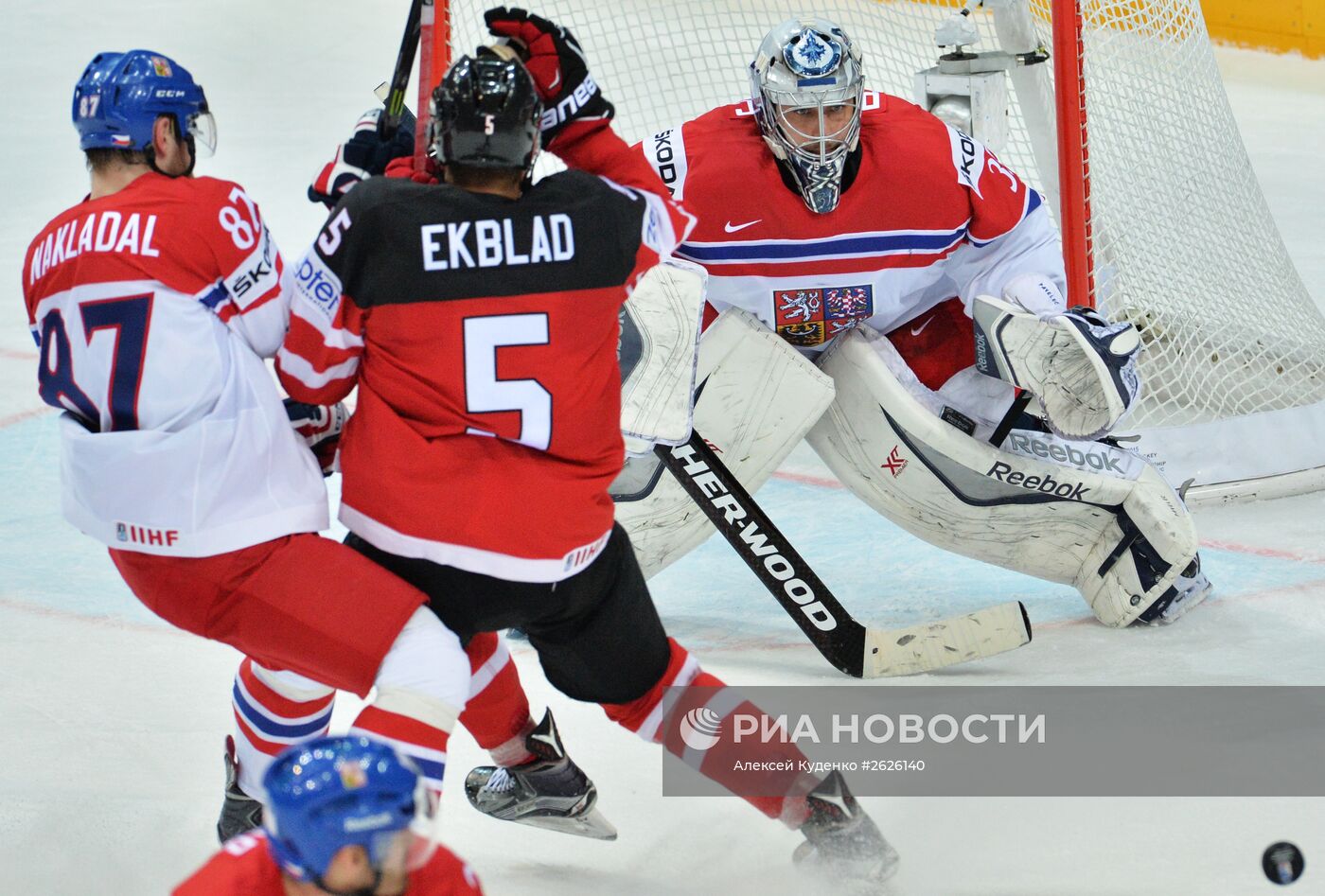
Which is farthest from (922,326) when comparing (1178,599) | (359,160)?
(359,160)

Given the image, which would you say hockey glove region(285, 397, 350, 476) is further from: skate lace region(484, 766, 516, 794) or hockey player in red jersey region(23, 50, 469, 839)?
skate lace region(484, 766, 516, 794)

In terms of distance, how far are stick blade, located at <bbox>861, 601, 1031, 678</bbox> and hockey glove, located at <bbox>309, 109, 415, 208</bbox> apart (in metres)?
1.33

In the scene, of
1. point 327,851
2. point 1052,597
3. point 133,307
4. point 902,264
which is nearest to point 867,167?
point 902,264

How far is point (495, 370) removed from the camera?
190 cm

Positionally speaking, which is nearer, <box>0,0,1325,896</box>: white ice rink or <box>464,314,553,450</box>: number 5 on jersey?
<box>464,314,553,450</box>: number 5 on jersey

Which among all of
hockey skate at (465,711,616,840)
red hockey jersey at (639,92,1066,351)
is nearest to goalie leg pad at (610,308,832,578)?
red hockey jersey at (639,92,1066,351)

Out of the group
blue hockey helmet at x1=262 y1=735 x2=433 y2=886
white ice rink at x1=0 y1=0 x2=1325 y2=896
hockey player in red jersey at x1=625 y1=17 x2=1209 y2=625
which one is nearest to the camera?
blue hockey helmet at x1=262 y1=735 x2=433 y2=886

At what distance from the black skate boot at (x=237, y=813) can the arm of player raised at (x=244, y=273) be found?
0.67 m

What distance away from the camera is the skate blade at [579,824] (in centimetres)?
238

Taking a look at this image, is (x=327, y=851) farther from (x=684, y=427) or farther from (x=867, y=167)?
(x=867, y=167)

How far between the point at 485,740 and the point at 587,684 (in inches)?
11.4

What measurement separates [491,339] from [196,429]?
0.38 m

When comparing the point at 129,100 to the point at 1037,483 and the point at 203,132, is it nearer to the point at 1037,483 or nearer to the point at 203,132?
the point at 203,132

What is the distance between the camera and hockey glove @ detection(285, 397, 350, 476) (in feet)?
7.13
